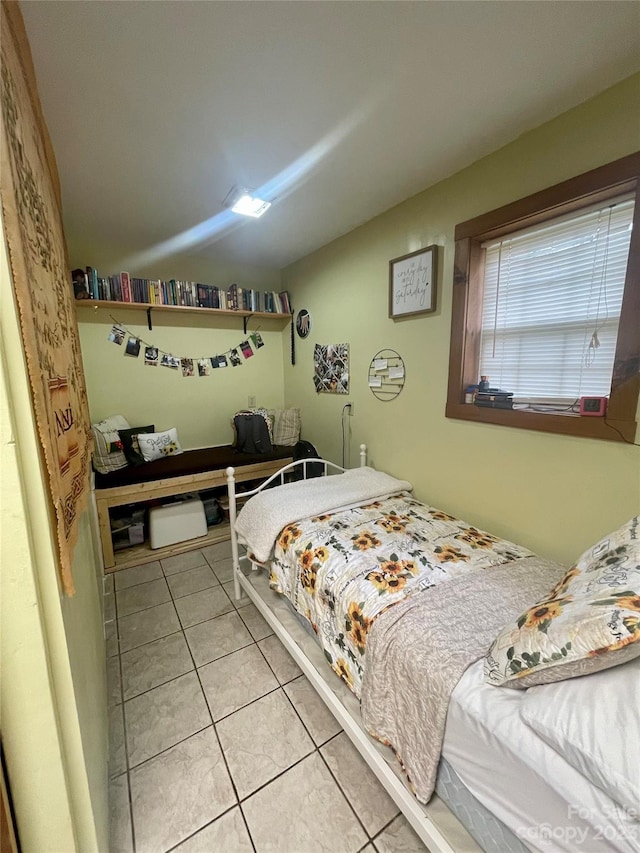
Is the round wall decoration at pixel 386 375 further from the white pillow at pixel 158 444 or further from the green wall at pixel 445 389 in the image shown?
the white pillow at pixel 158 444

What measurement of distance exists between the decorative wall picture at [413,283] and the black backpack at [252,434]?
1465 millimetres

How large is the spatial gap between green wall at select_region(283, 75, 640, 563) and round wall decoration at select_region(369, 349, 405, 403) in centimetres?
5

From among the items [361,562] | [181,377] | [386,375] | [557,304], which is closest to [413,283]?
[386,375]

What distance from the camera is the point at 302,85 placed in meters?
1.22

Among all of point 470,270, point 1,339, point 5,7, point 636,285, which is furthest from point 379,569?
point 5,7

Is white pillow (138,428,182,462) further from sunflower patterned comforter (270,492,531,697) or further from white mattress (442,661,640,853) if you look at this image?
white mattress (442,661,640,853)

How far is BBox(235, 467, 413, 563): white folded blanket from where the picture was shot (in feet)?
5.94

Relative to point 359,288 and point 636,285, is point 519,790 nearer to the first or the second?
point 636,285

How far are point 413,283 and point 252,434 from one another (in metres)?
1.77

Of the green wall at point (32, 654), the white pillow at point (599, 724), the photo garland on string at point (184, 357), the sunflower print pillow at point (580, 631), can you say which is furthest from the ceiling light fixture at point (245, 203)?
the white pillow at point (599, 724)

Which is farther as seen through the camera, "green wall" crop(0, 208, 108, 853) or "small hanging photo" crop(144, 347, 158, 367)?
"small hanging photo" crop(144, 347, 158, 367)

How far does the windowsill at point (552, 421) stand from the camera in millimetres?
1325

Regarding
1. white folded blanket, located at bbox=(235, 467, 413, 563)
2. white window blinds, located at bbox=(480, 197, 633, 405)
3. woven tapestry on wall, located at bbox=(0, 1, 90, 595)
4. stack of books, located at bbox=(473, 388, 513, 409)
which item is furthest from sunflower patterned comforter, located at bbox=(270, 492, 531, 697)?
woven tapestry on wall, located at bbox=(0, 1, 90, 595)

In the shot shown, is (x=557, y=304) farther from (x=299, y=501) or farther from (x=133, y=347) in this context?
(x=133, y=347)
